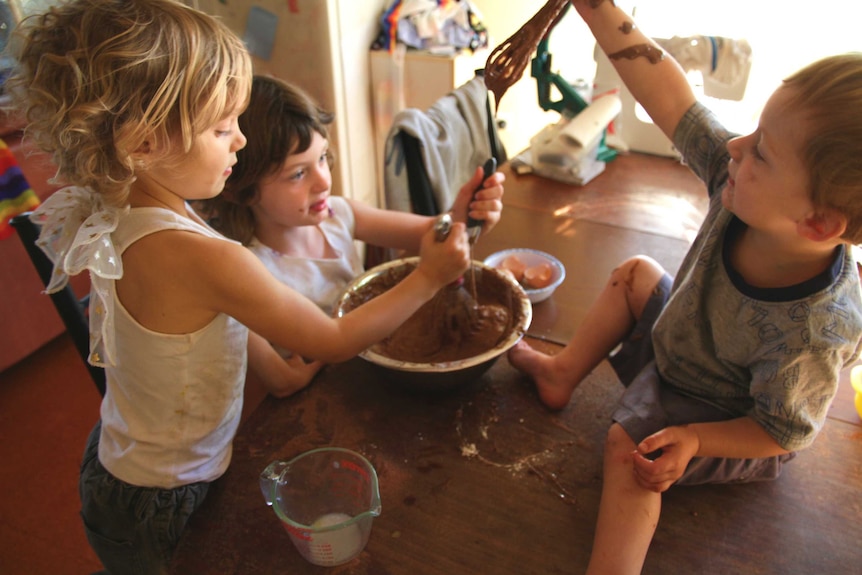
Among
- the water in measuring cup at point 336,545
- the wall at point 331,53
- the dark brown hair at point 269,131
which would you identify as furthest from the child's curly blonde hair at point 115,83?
the wall at point 331,53

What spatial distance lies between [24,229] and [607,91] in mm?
1448

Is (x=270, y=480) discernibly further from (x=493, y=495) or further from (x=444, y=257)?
(x=444, y=257)

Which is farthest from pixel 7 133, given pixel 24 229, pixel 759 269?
pixel 759 269

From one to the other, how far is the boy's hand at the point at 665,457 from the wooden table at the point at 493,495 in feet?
0.20

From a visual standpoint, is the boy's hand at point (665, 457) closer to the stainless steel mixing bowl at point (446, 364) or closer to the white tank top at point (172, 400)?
the stainless steel mixing bowl at point (446, 364)

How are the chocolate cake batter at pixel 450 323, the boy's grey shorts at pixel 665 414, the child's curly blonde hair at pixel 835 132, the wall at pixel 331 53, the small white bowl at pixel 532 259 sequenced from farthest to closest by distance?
the wall at pixel 331 53
the small white bowl at pixel 532 259
the chocolate cake batter at pixel 450 323
the boy's grey shorts at pixel 665 414
the child's curly blonde hair at pixel 835 132

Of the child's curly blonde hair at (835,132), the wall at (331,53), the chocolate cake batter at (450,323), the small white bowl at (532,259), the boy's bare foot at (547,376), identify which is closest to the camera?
the child's curly blonde hair at (835,132)

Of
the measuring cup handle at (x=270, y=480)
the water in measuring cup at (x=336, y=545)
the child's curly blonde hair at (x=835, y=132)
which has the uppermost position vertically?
the child's curly blonde hair at (x=835, y=132)

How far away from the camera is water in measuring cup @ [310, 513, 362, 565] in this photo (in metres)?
0.62

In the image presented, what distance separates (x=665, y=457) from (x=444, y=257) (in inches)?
16.0

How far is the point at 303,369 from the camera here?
2.96ft

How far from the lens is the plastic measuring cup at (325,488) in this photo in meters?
0.66

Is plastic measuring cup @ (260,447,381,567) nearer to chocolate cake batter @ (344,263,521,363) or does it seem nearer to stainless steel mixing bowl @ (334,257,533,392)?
stainless steel mixing bowl @ (334,257,533,392)

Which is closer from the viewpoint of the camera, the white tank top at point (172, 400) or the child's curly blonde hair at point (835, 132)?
the child's curly blonde hair at point (835, 132)
